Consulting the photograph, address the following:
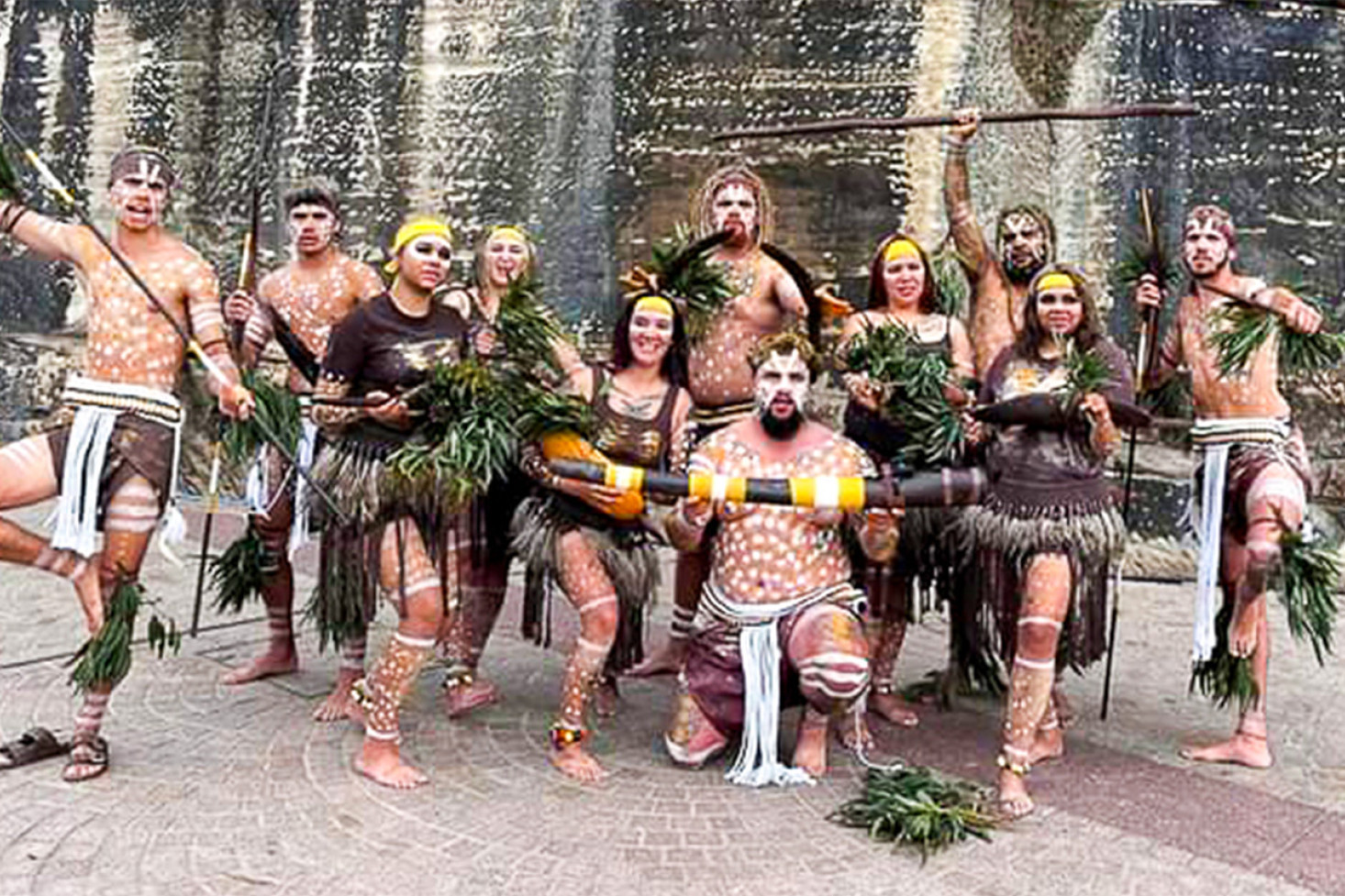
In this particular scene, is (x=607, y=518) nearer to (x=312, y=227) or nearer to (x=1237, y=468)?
(x=312, y=227)

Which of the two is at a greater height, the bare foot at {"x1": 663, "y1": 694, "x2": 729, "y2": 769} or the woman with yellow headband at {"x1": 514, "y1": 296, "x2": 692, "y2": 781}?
the woman with yellow headband at {"x1": 514, "y1": 296, "x2": 692, "y2": 781}

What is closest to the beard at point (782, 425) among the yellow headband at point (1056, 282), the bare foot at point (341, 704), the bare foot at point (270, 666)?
the yellow headband at point (1056, 282)

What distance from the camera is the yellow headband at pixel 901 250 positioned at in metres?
4.71

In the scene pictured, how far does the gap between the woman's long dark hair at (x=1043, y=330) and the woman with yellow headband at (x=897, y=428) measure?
0.85ft

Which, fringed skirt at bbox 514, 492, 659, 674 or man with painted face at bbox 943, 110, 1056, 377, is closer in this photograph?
fringed skirt at bbox 514, 492, 659, 674

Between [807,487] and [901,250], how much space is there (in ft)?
3.61

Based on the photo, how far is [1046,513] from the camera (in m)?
4.24

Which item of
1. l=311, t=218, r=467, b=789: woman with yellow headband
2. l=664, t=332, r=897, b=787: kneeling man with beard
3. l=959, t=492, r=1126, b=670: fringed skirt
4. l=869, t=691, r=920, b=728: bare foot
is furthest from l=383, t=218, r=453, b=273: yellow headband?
l=869, t=691, r=920, b=728: bare foot

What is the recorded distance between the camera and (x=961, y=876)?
142 inches

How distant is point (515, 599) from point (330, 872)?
329 cm

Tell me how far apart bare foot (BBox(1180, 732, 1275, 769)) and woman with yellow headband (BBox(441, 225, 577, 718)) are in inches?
99.4

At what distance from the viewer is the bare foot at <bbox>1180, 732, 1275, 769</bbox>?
4641mm

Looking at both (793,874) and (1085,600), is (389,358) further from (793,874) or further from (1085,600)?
(1085,600)

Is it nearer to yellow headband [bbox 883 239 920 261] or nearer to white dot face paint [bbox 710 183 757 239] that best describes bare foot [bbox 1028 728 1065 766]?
yellow headband [bbox 883 239 920 261]
